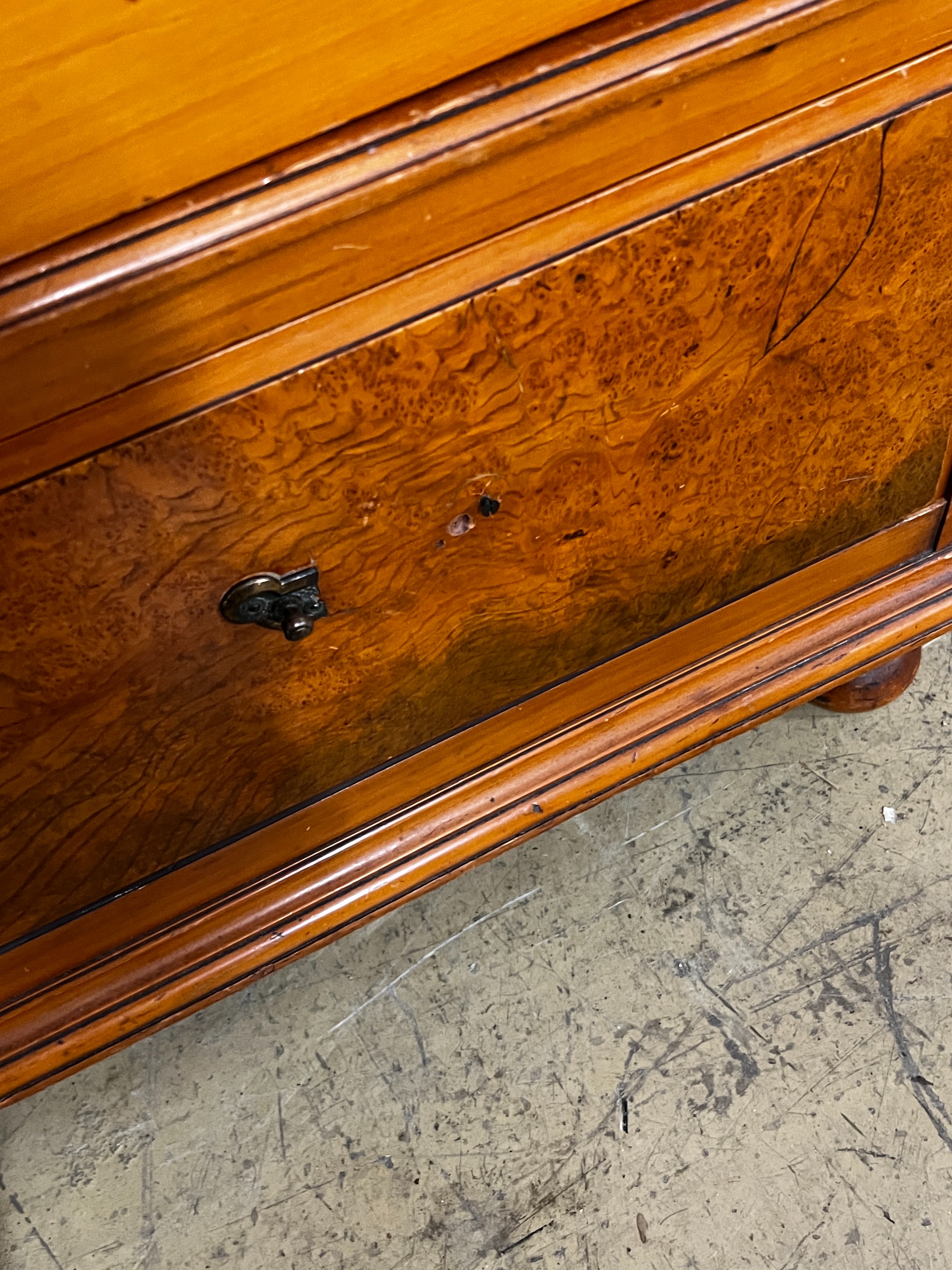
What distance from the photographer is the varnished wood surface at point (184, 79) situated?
39cm

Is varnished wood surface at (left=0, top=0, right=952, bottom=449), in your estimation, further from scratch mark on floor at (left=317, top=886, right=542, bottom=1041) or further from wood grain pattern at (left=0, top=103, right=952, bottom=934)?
scratch mark on floor at (left=317, top=886, right=542, bottom=1041)

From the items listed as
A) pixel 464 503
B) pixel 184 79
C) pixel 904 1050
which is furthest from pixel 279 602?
pixel 904 1050

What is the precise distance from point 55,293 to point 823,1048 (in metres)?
0.76

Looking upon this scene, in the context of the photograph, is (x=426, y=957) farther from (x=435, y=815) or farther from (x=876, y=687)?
(x=876, y=687)

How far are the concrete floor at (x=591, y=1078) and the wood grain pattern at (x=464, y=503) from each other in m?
0.27

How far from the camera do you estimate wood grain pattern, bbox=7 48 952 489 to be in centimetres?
49

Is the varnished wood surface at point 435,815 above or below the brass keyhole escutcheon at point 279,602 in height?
below

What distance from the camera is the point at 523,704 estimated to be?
2.59 feet

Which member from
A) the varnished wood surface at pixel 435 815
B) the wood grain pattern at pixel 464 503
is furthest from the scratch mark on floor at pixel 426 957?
the wood grain pattern at pixel 464 503

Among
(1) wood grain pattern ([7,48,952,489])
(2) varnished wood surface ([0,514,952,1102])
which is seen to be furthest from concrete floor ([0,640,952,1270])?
(1) wood grain pattern ([7,48,952,489])

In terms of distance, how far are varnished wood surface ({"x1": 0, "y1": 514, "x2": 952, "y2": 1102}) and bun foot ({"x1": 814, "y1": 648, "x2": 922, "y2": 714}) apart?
6cm

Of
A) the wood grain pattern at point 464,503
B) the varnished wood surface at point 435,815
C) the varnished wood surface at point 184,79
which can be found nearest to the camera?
the varnished wood surface at point 184,79

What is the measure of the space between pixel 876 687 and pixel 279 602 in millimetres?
614

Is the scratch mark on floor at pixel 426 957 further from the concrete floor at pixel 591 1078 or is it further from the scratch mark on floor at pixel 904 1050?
the scratch mark on floor at pixel 904 1050
